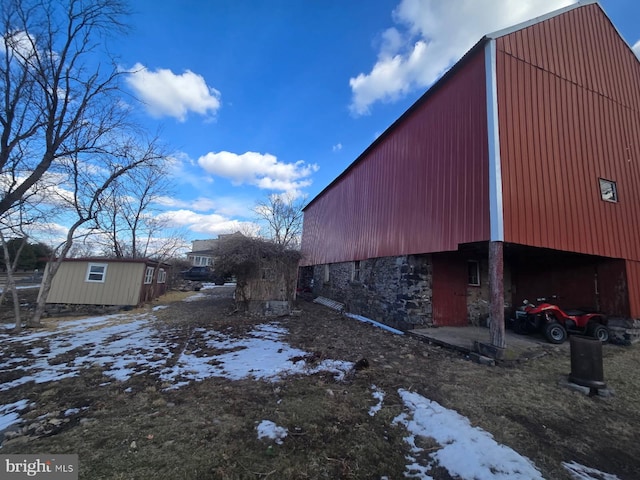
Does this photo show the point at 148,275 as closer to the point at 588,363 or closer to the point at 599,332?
the point at 588,363

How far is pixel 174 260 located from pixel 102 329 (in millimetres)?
14256

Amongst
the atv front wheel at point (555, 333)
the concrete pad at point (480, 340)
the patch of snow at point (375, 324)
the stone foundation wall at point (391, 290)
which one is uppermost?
the stone foundation wall at point (391, 290)

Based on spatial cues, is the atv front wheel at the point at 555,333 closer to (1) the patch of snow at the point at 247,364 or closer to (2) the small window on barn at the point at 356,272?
(1) the patch of snow at the point at 247,364

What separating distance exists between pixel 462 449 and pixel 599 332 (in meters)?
7.28

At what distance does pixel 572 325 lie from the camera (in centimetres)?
734

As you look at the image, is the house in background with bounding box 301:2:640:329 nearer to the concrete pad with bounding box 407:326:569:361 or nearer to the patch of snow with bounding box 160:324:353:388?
the concrete pad with bounding box 407:326:569:361

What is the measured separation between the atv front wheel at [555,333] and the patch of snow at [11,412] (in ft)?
31.4

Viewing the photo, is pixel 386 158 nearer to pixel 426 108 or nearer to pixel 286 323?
pixel 426 108

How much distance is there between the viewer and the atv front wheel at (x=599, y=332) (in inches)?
283

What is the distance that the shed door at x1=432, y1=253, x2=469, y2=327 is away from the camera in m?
8.49

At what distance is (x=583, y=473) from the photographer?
2.49 metres

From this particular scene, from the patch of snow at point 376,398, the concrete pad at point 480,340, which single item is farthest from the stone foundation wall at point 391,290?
the patch of snow at point 376,398

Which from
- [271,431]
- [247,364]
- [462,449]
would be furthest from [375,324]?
[271,431]

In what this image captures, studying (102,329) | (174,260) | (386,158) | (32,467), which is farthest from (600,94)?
(174,260)
